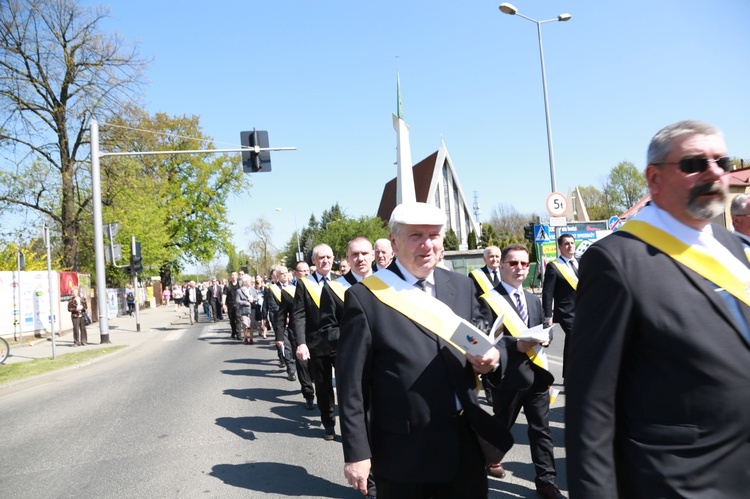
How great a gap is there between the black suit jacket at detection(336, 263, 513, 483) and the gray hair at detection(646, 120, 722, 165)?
117cm

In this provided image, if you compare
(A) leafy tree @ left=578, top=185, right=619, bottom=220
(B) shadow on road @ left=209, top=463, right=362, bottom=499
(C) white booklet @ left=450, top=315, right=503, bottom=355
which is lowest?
(B) shadow on road @ left=209, top=463, right=362, bottom=499

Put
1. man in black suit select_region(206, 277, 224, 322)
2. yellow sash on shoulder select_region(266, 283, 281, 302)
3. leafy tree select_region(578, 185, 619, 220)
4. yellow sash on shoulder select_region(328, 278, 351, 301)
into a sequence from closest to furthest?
yellow sash on shoulder select_region(328, 278, 351, 301) < yellow sash on shoulder select_region(266, 283, 281, 302) < man in black suit select_region(206, 277, 224, 322) < leafy tree select_region(578, 185, 619, 220)

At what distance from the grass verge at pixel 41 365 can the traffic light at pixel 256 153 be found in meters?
6.23

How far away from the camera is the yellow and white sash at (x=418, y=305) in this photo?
268cm

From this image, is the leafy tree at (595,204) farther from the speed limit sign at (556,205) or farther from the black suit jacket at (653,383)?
the black suit jacket at (653,383)

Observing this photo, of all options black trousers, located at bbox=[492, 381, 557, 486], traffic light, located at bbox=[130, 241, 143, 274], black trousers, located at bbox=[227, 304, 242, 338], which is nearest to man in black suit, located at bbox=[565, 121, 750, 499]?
black trousers, located at bbox=[492, 381, 557, 486]

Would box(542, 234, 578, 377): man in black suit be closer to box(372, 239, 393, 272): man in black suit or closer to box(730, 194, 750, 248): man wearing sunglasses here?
box(372, 239, 393, 272): man in black suit

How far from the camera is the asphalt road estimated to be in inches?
199

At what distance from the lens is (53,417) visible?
8.24 m

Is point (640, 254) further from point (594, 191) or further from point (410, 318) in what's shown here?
point (594, 191)

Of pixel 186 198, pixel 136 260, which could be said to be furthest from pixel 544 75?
pixel 186 198

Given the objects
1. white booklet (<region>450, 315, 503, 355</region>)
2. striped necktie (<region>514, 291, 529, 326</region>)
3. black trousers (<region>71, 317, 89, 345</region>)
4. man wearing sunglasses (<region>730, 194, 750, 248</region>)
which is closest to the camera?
white booklet (<region>450, 315, 503, 355</region>)

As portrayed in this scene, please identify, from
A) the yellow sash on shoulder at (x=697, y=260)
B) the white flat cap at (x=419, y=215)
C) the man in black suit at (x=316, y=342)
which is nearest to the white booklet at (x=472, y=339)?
the white flat cap at (x=419, y=215)

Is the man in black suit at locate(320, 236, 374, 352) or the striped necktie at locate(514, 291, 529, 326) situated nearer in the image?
the striped necktie at locate(514, 291, 529, 326)
